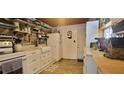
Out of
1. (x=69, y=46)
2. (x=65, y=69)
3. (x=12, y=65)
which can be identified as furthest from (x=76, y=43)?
(x=12, y=65)

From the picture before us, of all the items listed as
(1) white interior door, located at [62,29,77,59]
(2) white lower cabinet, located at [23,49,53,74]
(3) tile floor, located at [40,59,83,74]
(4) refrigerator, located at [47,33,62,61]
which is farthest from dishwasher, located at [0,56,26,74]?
(1) white interior door, located at [62,29,77,59]

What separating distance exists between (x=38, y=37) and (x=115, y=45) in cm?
334

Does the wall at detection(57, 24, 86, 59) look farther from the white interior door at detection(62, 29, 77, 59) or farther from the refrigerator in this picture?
the refrigerator

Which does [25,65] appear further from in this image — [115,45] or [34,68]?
[115,45]

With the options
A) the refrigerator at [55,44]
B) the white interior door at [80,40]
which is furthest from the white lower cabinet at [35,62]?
the white interior door at [80,40]

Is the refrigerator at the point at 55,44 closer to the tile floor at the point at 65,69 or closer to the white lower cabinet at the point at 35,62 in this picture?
the tile floor at the point at 65,69

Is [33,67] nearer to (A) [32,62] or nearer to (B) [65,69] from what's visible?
(A) [32,62]

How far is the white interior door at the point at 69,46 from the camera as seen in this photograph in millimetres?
4926

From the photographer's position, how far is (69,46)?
4.99 metres

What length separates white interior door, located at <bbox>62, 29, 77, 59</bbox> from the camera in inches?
194
